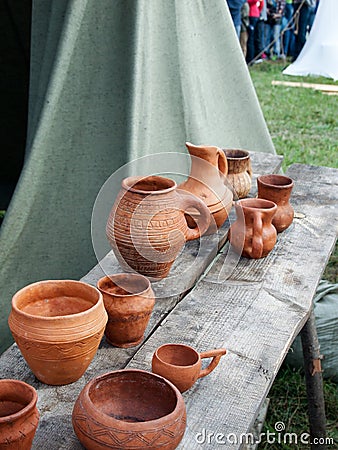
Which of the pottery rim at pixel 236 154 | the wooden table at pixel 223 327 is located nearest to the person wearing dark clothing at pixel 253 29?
the pottery rim at pixel 236 154

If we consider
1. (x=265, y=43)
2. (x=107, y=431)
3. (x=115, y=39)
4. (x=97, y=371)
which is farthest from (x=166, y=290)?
(x=265, y=43)

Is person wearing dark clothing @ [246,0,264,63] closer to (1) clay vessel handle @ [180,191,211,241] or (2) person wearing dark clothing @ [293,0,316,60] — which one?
(2) person wearing dark clothing @ [293,0,316,60]

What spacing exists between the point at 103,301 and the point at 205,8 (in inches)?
73.5

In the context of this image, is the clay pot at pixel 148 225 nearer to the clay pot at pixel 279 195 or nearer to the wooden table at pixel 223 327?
the wooden table at pixel 223 327

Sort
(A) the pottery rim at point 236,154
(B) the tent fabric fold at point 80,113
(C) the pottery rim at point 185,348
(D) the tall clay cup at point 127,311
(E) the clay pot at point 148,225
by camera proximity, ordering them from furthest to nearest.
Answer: (B) the tent fabric fold at point 80,113, (A) the pottery rim at point 236,154, (E) the clay pot at point 148,225, (D) the tall clay cup at point 127,311, (C) the pottery rim at point 185,348

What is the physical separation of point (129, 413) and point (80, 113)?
146 cm

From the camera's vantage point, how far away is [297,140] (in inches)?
203

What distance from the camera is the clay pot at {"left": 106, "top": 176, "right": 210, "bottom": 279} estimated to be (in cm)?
144

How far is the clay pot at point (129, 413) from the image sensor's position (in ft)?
3.10

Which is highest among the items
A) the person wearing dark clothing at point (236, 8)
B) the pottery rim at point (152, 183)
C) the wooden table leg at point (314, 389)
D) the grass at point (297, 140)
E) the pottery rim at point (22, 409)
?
the pottery rim at point (152, 183)

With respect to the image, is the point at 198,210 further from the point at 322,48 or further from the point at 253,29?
the point at 253,29

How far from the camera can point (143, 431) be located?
3.09 ft

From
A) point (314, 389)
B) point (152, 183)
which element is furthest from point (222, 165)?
point (314, 389)

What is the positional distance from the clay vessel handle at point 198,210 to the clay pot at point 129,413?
0.56 m
